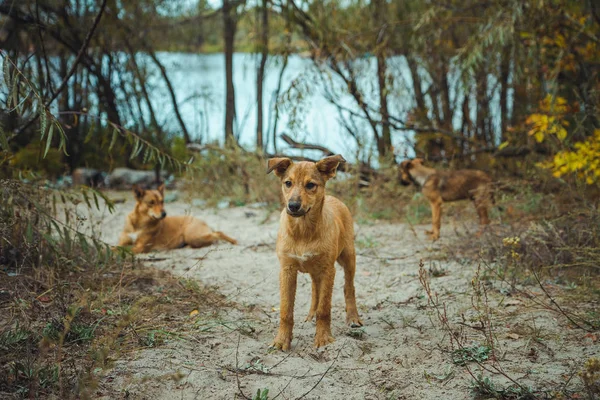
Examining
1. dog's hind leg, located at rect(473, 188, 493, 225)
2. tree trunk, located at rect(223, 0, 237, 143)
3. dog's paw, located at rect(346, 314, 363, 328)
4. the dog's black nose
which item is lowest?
dog's paw, located at rect(346, 314, 363, 328)

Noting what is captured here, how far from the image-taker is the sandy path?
3.63m

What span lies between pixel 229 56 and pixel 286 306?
878cm

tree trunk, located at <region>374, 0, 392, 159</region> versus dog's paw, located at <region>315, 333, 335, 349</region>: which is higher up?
tree trunk, located at <region>374, 0, 392, 159</region>

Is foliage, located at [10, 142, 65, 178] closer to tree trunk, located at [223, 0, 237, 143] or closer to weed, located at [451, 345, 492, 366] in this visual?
tree trunk, located at [223, 0, 237, 143]

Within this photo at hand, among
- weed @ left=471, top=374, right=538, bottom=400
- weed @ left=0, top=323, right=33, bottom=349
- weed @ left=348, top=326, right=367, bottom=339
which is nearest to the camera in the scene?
weed @ left=471, top=374, right=538, bottom=400

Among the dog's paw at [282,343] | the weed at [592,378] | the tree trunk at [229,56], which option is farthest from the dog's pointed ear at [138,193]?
the weed at [592,378]

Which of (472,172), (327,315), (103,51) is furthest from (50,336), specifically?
(103,51)

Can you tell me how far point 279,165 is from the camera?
452 centimetres

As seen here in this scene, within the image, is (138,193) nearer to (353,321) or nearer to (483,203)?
(353,321)

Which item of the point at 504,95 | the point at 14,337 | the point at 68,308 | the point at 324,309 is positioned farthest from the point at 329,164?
the point at 504,95

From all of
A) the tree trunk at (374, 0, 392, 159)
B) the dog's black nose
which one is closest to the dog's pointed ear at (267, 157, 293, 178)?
the dog's black nose

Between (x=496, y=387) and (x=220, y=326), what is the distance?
2.21 metres

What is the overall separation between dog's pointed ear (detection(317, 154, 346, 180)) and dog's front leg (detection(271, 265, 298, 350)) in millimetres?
784

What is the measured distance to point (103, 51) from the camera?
12.9m
